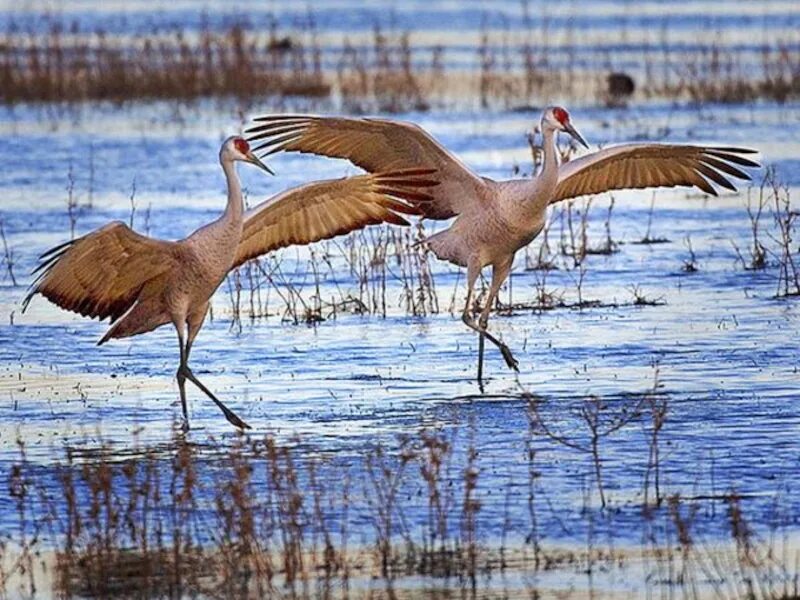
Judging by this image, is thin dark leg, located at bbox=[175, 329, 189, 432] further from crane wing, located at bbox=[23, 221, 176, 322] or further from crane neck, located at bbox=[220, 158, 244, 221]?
crane neck, located at bbox=[220, 158, 244, 221]

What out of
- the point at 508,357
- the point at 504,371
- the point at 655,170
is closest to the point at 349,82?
the point at 655,170

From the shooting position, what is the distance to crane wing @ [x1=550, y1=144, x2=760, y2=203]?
11.9 m

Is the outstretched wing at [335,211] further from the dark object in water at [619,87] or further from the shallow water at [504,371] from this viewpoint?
the dark object in water at [619,87]

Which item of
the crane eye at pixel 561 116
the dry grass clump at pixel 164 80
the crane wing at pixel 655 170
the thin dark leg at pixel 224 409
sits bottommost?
the thin dark leg at pixel 224 409

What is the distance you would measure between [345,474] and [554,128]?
3.60 metres

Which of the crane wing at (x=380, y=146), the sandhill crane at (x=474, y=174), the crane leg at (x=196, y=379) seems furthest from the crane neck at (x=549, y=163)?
the crane leg at (x=196, y=379)

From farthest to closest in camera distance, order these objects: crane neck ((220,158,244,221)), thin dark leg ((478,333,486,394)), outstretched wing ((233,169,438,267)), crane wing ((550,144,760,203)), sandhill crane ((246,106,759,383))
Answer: crane wing ((550,144,760,203)) < sandhill crane ((246,106,759,383)) < thin dark leg ((478,333,486,394)) < outstretched wing ((233,169,438,267)) < crane neck ((220,158,244,221))

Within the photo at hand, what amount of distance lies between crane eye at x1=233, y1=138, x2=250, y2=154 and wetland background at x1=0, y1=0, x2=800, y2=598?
1282 mm

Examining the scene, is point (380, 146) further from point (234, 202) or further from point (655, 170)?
point (655, 170)

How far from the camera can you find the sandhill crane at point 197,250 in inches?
384

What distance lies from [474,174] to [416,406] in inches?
73.2

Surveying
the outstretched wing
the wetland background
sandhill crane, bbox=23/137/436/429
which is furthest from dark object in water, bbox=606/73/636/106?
the outstretched wing

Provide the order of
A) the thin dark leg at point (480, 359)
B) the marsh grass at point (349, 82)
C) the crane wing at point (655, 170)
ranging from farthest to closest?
1. the marsh grass at point (349, 82)
2. the crane wing at point (655, 170)
3. the thin dark leg at point (480, 359)

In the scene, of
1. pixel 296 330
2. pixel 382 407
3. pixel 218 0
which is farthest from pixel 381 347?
pixel 218 0
